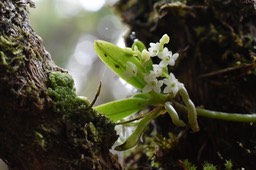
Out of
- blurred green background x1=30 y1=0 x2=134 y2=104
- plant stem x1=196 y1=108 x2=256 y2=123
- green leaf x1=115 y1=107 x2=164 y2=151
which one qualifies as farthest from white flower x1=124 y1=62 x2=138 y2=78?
blurred green background x1=30 y1=0 x2=134 y2=104

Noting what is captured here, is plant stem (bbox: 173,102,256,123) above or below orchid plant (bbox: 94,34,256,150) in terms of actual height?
below

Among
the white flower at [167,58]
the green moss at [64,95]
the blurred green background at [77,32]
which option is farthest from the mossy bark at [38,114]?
the blurred green background at [77,32]

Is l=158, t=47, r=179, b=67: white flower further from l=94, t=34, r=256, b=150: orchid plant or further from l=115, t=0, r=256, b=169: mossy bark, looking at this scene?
l=115, t=0, r=256, b=169: mossy bark

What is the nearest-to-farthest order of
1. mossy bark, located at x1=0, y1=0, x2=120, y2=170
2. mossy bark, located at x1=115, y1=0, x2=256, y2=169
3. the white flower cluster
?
mossy bark, located at x1=0, y1=0, x2=120, y2=170 < the white flower cluster < mossy bark, located at x1=115, y1=0, x2=256, y2=169

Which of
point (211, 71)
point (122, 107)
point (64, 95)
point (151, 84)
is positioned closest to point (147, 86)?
point (151, 84)

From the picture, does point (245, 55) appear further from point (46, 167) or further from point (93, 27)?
point (93, 27)

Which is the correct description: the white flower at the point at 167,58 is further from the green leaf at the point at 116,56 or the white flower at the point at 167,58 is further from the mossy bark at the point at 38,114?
the mossy bark at the point at 38,114

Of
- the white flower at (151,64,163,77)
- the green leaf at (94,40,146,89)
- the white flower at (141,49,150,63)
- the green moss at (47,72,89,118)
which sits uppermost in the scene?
the green leaf at (94,40,146,89)

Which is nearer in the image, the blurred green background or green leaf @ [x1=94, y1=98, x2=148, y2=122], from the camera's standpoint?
green leaf @ [x1=94, y1=98, x2=148, y2=122]
